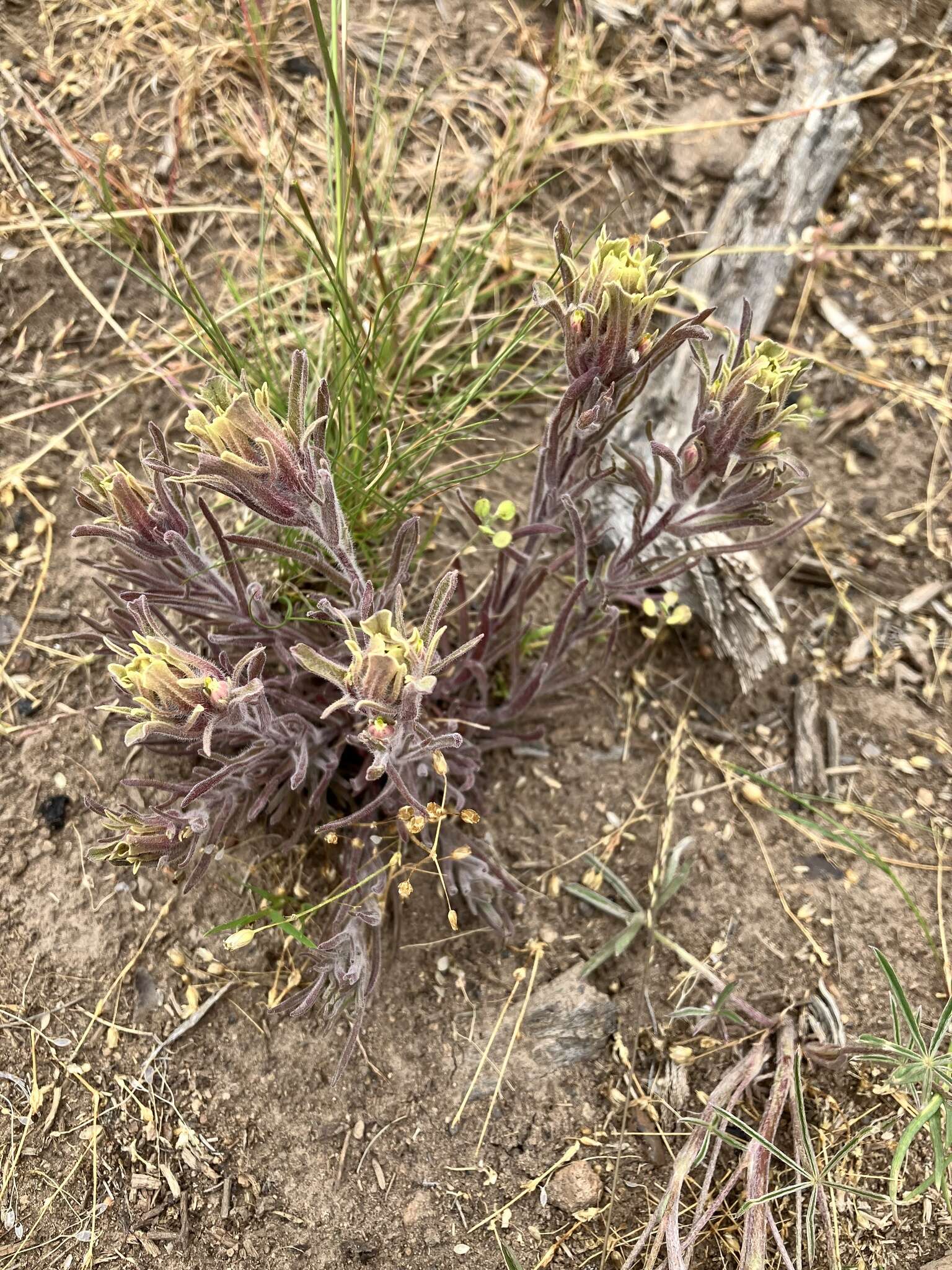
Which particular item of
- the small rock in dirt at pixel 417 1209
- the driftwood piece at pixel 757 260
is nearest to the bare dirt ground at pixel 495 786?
the small rock in dirt at pixel 417 1209

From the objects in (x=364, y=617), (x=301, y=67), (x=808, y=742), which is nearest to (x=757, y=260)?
(x=808, y=742)

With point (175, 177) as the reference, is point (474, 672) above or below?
below

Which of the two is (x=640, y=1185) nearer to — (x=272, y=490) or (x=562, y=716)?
(x=562, y=716)

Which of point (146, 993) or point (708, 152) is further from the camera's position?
point (708, 152)

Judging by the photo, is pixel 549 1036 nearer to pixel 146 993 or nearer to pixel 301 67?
pixel 146 993

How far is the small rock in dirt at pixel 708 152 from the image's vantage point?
3504 millimetres

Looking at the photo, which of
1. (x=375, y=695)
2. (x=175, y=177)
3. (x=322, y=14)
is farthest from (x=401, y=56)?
(x=375, y=695)

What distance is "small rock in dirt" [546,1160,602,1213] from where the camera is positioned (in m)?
2.29

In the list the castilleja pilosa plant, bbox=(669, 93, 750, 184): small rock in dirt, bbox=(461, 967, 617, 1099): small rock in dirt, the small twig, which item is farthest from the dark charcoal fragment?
the small twig

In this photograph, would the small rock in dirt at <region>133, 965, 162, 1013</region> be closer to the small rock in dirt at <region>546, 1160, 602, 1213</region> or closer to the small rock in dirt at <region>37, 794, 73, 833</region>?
the small rock in dirt at <region>37, 794, 73, 833</region>

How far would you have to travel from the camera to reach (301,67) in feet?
11.4

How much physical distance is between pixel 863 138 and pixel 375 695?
3.19 meters

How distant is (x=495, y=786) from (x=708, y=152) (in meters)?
2.48

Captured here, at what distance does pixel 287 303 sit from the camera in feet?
10.2
